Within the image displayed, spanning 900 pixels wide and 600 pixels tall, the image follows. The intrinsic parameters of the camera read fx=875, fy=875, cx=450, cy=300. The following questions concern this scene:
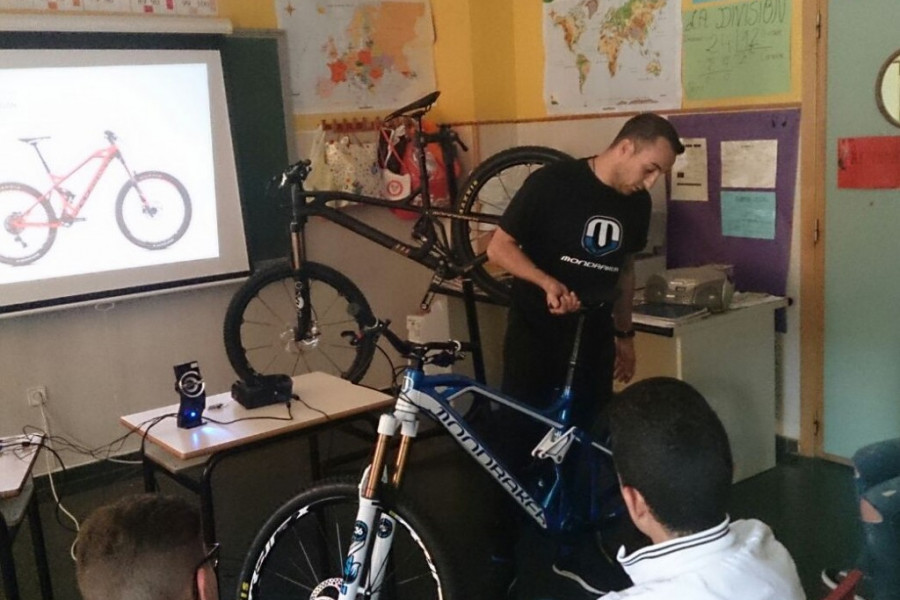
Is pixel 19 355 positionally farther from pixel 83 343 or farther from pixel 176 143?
pixel 176 143

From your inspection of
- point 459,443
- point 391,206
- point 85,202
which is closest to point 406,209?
point 391,206

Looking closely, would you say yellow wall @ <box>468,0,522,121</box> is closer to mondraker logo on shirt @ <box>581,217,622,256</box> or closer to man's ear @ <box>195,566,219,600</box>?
mondraker logo on shirt @ <box>581,217,622,256</box>

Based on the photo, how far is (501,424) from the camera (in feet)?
8.50

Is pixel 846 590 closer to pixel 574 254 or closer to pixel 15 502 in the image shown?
pixel 574 254

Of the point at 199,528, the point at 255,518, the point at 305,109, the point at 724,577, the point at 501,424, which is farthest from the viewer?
the point at 305,109

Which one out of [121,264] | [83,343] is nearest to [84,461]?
[83,343]

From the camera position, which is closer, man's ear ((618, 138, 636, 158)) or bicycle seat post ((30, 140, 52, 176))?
man's ear ((618, 138, 636, 158))

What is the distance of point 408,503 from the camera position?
203cm

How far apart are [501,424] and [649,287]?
3.50 ft

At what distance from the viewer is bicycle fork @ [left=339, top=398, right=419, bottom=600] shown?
1.98 m

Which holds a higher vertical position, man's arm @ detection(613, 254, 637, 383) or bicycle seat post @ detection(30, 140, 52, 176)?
bicycle seat post @ detection(30, 140, 52, 176)

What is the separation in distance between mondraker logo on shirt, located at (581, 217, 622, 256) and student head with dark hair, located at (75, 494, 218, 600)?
1.59 m

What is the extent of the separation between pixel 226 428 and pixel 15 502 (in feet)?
1.71

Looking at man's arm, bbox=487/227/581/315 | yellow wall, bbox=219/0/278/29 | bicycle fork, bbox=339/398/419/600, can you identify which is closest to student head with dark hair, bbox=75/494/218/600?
bicycle fork, bbox=339/398/419/600
